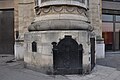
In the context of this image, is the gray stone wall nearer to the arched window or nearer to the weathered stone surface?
the weathered stone surface

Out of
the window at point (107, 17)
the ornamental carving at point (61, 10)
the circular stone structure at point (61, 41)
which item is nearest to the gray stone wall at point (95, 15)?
the window at point (107, 17)

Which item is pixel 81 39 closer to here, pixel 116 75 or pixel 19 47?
pixel 116 75

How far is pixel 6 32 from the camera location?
14.3 metres

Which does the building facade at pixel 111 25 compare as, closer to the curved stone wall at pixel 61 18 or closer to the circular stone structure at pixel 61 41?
the curved stone wall at pixel 61 18

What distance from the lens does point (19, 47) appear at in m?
11.9

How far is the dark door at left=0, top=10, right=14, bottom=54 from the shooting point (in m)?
14.1

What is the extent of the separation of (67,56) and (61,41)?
0.64m

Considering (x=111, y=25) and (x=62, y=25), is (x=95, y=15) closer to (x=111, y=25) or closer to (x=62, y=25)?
(x=111, y=25)

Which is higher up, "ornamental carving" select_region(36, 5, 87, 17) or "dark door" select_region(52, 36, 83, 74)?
"ornamental carving" select_region(36, 5, 87, 17)

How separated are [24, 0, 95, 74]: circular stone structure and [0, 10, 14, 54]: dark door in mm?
6163

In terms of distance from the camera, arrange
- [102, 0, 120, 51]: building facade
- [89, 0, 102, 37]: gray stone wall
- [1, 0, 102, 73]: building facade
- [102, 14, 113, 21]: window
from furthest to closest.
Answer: [102, 14, 113, 21]: window, [102, 0, 120, 51]: building facade, [89, 0, 102, 37]: gray stone wall, [1, 0, 102, 73]: building facade

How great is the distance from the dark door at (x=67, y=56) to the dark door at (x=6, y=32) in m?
7.29

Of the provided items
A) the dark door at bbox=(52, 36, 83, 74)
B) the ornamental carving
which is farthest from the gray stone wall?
the dark door at bbox=(52, 36, 83, 74)

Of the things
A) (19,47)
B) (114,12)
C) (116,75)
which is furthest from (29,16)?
(114,12)
